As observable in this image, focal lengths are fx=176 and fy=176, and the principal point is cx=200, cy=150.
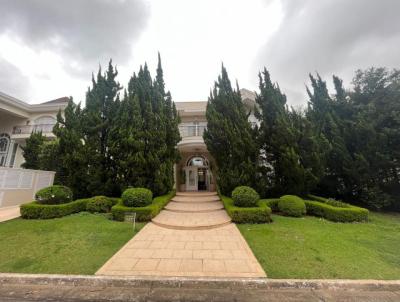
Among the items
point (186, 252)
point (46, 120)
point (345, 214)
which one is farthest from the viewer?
point (46, 120)

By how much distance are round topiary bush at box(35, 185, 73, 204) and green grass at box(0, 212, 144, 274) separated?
3.61 ft

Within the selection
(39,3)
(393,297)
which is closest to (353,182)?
(393,297)

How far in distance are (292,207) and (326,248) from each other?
A: 10.6 ft

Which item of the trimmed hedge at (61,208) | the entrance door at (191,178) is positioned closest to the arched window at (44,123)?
the trimmed hedge at (61,208)

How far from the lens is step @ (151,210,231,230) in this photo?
6.88 metres

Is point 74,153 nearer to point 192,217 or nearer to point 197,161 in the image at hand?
point 192,217

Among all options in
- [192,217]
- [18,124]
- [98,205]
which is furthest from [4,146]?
[192,217]

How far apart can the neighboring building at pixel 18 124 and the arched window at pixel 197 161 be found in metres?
13.2

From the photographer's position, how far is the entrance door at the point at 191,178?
16.7m

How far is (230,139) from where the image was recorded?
34.0 feet

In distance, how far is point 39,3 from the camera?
22.2 ft

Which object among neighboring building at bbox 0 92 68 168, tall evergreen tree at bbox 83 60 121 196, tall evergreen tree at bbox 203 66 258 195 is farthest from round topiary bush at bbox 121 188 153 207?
neighboring building at bbox 0 92 68 168

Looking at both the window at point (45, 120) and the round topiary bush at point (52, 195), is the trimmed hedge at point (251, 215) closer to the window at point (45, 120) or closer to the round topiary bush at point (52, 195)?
the round topiary bush at point (52, 195)

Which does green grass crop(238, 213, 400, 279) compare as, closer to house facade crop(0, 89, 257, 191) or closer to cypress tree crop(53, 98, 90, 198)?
cypress tree crop(53, 98, 90, 198)
